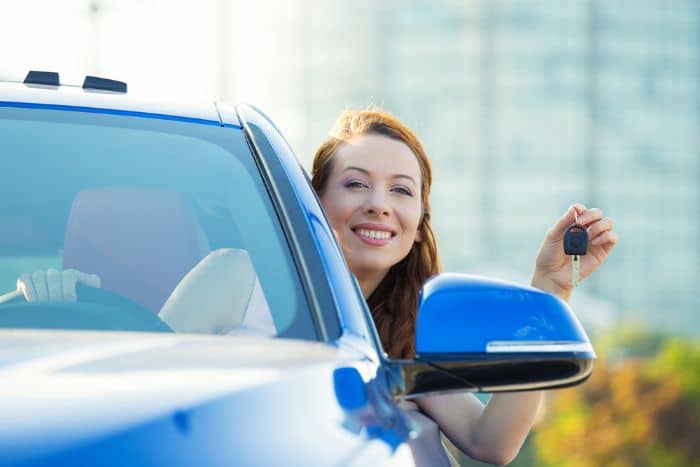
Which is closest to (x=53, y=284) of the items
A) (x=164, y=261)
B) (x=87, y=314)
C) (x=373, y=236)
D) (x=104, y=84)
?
(x=164, y=261)

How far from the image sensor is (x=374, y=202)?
12.8 feet

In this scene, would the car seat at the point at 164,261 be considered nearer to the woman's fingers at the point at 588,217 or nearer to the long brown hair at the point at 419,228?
the woman's fingers at the point at 588,217

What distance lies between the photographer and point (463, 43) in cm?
9138

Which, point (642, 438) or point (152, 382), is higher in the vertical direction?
point (152, 382)

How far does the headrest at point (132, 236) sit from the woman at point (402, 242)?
2.23 feet

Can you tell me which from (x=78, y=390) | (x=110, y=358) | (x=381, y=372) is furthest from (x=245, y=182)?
(x=78, y=390)

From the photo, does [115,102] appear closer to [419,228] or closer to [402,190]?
[402,190]

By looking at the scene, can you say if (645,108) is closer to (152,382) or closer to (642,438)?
(642,438)

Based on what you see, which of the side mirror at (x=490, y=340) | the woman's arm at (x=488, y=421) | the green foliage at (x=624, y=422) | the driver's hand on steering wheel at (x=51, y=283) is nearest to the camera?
the side mirror at (x=490, y=340)

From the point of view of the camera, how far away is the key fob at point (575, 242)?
3.27 m

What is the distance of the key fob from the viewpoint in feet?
10.7

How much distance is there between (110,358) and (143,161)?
2.55ft

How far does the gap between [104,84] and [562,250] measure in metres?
1.00

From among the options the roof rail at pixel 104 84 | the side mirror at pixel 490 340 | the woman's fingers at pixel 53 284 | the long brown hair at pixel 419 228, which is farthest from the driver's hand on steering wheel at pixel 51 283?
the long brown hair at pixel 419 228
